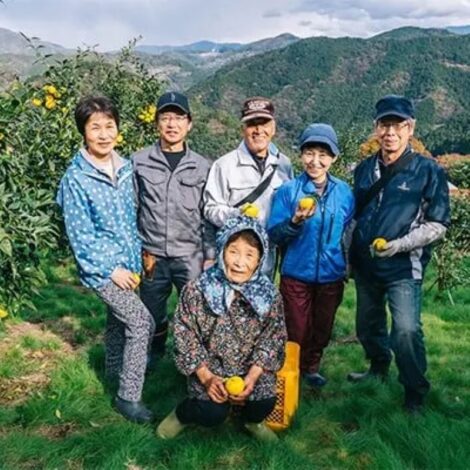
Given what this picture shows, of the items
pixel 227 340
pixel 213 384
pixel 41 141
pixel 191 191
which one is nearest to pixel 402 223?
pixel 227 340

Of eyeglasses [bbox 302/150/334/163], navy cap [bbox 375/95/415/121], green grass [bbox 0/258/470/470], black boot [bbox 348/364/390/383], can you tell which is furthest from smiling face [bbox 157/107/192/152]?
black boot [bbox 348/364/390/383]

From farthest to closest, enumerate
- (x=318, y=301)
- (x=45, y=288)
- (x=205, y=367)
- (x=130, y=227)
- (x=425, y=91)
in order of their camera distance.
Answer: (x=425, y=91), (x=45, y=288), (x=318, y=301), (x=130, y=227), (x=205, y=367)

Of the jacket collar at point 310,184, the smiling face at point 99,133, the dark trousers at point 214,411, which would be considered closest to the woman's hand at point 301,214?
the jacket collar at point 310,184

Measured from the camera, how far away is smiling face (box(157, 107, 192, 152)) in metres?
4.03

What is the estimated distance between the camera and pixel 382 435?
3.69m

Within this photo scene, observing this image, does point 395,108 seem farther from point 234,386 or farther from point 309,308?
point 234,386

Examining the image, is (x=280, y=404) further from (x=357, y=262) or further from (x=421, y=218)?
(x=421, y=218)

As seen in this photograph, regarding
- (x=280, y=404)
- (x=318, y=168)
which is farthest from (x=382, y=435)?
(x=318, y=168)

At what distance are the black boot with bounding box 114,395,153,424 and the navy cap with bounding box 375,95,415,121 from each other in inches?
94.1

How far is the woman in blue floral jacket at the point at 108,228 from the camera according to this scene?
12.2 ft

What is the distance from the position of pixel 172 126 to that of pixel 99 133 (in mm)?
523

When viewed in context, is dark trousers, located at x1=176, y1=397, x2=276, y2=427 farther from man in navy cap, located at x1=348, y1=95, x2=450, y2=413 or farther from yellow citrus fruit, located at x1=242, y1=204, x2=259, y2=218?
yellow citrus fruit, located at x1=242, y1=204, x2=259, y2=218

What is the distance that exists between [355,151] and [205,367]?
45.1ft

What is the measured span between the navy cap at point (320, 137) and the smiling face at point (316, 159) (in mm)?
43
